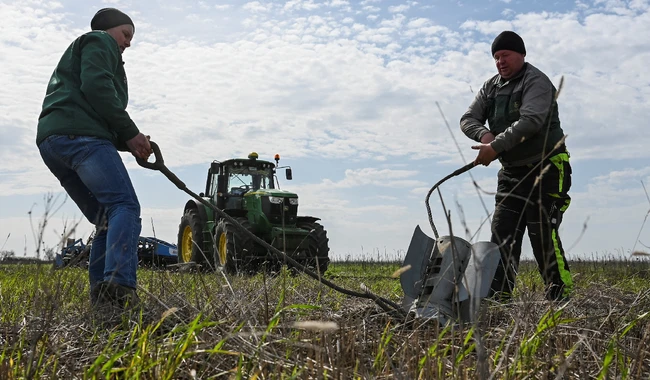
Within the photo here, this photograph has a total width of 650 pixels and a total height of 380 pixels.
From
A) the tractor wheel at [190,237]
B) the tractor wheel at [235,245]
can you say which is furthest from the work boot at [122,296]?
the tractor wheel at [190,237]

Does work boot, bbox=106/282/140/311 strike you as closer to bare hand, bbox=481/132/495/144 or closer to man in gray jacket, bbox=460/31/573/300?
man in gray jacket, bbox=460/31/573/300

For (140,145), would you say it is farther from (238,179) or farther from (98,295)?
(238,179)

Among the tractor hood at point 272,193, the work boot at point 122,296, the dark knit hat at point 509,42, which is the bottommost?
the work boot at point 122,296

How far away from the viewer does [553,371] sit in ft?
6.86

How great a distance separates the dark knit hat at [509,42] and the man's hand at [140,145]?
7.16 ft

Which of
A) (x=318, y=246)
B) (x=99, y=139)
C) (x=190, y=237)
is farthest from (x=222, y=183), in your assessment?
→ (x=99, y=139)

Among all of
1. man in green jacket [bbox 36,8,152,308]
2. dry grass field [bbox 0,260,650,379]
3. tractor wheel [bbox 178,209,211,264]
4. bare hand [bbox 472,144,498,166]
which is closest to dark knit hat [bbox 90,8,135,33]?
man in green jacket [bbox 36,8,152,308]

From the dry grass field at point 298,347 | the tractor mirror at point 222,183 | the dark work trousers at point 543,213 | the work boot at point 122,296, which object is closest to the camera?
the dry grass field at point 298,347

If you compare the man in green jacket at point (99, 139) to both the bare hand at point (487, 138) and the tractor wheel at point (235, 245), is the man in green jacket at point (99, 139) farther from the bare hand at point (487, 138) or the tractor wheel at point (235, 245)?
the tractor wheel at point (235, 245)

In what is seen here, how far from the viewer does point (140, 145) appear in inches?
135

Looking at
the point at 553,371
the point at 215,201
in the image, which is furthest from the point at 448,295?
the point at 215,201

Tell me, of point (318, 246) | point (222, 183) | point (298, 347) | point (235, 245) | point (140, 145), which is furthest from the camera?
point (222, 183)

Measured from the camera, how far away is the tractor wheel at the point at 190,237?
34.6 ft

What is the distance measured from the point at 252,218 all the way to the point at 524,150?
6.79m
